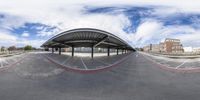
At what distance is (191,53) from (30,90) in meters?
32.7

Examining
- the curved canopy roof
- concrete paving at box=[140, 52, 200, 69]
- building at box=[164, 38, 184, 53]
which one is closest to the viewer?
the curved canopy roof

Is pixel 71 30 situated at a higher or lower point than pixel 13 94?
higher

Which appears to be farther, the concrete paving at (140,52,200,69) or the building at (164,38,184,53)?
the building at (164,38,184,53)

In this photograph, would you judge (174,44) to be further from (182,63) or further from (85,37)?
(85,37)

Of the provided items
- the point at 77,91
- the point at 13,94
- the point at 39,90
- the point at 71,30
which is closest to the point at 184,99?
the point at 77,91

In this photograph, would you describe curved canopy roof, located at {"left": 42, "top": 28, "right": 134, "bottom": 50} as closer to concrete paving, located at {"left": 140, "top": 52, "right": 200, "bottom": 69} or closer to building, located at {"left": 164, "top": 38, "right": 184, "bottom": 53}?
concrete paving, located at {"left": 140, "top": 52, "right": 200, "bottom": 69}

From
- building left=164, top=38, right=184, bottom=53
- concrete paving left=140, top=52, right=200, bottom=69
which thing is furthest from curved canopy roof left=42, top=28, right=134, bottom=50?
building left=164, top=38, right=184, bottom=53

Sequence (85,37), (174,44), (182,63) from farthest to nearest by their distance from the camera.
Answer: (174,44) → (182,63) → (85,37)

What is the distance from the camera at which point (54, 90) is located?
24.3 feet

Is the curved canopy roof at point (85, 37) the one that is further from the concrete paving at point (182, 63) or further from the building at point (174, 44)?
the building at point (174, 44)

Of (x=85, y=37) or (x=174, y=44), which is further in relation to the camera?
(x=174, y=44)

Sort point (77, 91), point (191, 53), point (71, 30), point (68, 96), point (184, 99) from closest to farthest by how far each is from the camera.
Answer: point (184, 99) → point (68, 96) → point (77, 91) → point (71, 30) → point (191, 53)

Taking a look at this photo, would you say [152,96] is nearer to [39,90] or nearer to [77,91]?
[77,91]

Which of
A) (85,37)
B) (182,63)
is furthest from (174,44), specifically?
(85,37)
